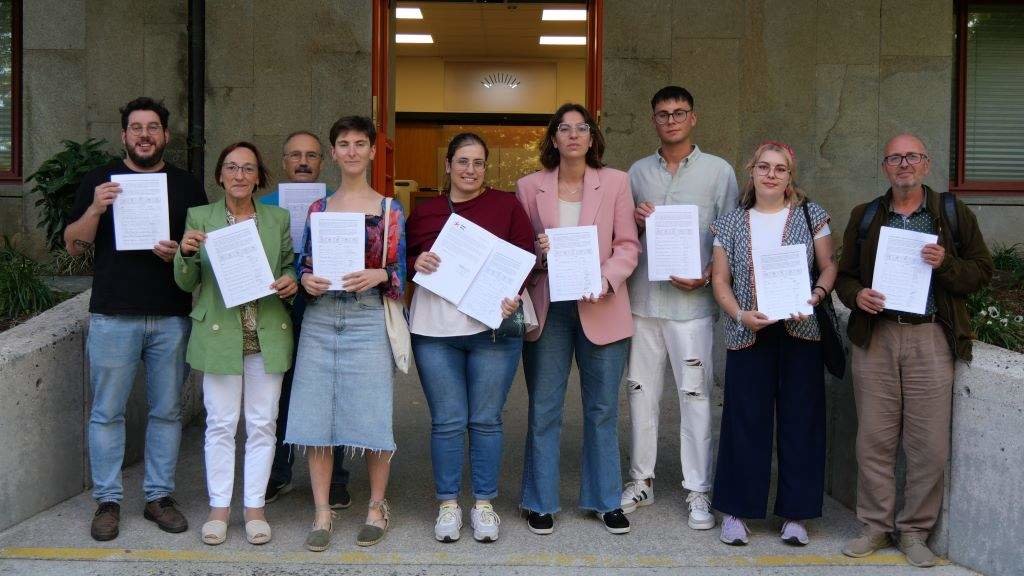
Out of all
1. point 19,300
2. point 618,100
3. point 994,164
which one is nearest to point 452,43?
point 618,100

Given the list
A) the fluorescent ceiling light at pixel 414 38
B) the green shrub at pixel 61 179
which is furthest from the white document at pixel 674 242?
the fluorescent ceiling light at pixel 414 38

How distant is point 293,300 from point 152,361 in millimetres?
773

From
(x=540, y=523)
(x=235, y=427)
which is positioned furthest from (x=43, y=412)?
(x=540, y=523)

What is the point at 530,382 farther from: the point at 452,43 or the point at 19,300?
the point at 452,43

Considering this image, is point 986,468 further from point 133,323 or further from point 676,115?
point 133,323

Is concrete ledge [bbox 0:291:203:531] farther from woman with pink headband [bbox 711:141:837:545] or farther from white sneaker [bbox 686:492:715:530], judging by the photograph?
woman with pink headband [bbox 711:141:837:545]

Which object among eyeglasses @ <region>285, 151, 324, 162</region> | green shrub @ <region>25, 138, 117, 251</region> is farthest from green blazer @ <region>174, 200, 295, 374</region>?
green shrub @ <region>25, 138, 117, 251</region>

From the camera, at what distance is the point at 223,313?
458cm

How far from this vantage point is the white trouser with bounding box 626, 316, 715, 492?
488cm

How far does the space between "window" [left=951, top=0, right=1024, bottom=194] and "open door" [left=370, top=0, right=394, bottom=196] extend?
581cm

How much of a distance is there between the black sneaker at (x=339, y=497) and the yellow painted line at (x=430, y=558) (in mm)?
653

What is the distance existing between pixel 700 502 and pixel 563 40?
1132cm

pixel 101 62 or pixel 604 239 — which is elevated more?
pixel 101 62

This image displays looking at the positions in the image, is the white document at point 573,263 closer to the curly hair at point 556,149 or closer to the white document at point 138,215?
the curly hair at point 556,149
